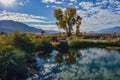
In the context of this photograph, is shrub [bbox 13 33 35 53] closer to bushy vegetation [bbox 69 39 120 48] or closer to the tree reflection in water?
the tree reflection in water

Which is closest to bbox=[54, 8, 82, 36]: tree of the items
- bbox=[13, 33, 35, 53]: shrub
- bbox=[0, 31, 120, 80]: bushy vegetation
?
bbox=[0, 31, 120, 80]: bushy vegetation

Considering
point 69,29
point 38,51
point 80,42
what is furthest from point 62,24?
point 38,51

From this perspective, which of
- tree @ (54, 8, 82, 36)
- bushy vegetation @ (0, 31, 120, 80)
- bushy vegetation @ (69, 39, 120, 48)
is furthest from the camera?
tree @ (54, 8, 82, 36)

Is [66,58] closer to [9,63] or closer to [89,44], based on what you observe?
[9,63]

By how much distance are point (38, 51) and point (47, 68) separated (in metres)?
17.8

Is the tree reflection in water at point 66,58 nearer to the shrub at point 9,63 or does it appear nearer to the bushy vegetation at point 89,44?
the shrub at point 9,63

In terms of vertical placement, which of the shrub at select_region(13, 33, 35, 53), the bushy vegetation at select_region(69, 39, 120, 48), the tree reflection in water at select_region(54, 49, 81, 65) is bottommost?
the tree reflection in water at select_region(54, 49, 81, 65)

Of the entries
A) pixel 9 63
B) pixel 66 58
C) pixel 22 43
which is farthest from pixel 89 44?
pixel 9 63

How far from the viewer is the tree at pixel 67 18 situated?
9112 centimetres

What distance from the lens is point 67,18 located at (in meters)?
92.0

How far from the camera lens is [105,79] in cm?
2731

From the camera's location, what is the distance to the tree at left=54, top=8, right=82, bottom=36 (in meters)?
91.1

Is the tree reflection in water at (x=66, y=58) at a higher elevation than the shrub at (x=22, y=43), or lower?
lower

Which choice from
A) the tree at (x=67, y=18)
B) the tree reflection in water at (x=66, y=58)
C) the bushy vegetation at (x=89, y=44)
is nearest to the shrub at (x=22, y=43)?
the tree reflection in water at (x=66, y=58)
